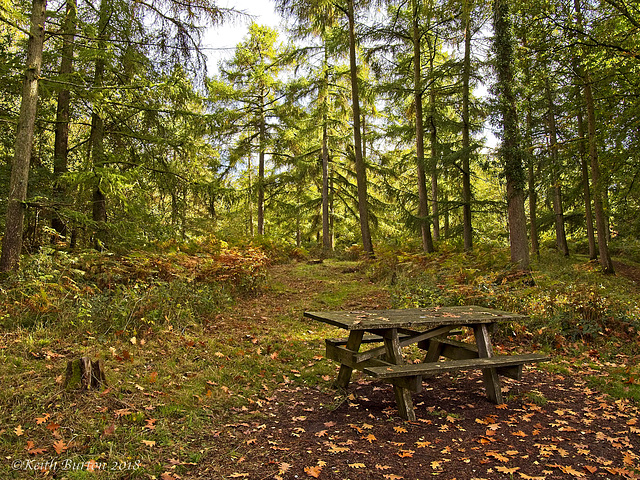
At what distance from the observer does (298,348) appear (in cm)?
671

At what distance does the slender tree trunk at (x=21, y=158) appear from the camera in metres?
6.53

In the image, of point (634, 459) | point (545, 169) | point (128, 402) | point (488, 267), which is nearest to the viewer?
point (634, 459)

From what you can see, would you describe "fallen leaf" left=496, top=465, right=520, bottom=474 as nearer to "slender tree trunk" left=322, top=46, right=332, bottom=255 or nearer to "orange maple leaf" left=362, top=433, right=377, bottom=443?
"orange maple leaf" left=362, top=433, right=377, bottom=443

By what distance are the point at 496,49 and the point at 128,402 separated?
42.3 ft

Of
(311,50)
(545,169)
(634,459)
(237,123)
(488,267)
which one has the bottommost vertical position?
(634,459)

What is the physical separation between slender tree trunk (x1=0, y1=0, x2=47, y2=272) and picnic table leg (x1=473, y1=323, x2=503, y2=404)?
732 cm

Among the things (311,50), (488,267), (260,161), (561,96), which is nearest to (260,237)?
(260,161)

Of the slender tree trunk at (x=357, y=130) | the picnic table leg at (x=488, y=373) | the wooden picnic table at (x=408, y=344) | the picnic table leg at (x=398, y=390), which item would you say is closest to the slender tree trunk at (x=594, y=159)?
the slender tree trunk at (x=357, y=130)

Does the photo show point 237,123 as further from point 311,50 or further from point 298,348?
point 298,348

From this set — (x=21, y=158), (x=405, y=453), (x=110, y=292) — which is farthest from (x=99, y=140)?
(x=405, y=453)

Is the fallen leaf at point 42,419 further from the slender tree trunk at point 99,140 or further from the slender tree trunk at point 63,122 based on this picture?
the slender tree trunk at point 63,122

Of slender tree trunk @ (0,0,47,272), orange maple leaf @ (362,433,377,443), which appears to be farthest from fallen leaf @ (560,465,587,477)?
slender tree trunk @ (0,0,47,272)

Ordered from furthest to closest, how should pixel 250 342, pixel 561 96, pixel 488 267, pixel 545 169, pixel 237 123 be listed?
pixel 237 123, pixel 561 96, pixel 545 169, pixel 488 267, pixel 250 342

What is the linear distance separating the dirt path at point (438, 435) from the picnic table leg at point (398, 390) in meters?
0.10
